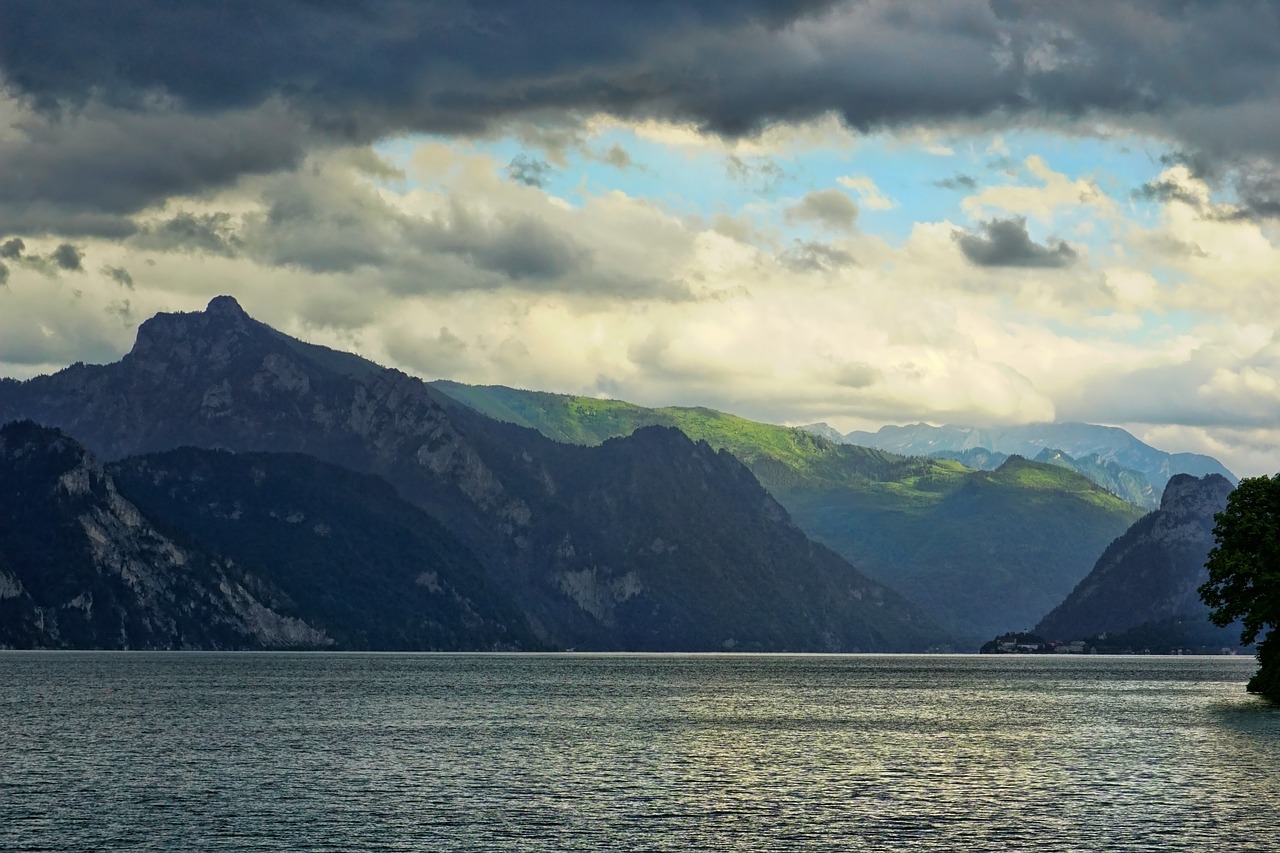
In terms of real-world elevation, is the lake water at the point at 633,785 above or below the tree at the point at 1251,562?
below

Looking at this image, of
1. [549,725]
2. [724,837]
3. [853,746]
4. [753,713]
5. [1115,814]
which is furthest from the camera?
[753,713]

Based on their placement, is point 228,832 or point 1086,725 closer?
point 228,832

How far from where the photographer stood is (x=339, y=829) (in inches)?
3529

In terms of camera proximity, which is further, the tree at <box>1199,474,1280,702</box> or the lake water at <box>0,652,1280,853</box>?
the tree at <box>1199,474,1280,702</box>

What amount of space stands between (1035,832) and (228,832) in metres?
46.0

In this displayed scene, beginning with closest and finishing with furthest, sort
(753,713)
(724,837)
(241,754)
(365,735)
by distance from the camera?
(724,837) < (241,754) < (365,735) < (753,713)

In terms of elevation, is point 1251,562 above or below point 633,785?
above

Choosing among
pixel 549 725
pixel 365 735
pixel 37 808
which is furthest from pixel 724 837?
pixel 549 725

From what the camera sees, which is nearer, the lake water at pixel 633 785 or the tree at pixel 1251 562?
the lake water at pixel 633 785

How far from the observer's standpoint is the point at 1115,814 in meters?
95.4

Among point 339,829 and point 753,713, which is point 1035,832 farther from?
point 753,713

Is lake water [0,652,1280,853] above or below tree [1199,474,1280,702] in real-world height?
below

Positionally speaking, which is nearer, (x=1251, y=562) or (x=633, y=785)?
(x=633, y=785)

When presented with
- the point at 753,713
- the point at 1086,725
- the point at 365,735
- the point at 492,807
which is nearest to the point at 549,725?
the point at 365,735
